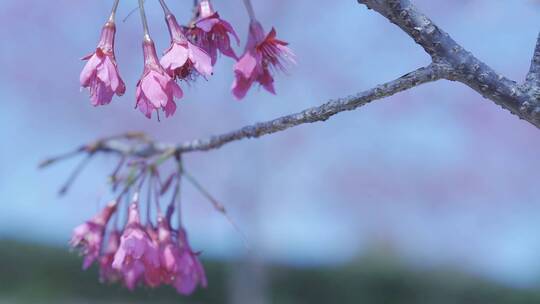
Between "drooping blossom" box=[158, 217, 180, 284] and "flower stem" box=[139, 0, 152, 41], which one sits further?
"drooping blossom" box=[158, 217, 180, 284]

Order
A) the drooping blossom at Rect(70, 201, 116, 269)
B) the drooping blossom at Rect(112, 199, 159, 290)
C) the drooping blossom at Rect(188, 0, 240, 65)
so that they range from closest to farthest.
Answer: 1. the drooping blossom at Rect(188, 0, 240, 65)
2. the drooping blossom at Rect(112, 199, 159, 290)
3. the drooping blossom at Rect(70, 201, 116, 269)

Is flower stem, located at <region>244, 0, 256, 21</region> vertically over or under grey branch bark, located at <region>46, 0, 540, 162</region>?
over

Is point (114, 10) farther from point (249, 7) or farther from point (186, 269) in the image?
point (186, 269)

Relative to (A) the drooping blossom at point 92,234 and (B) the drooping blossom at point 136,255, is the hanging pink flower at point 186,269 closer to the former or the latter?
(B) the drooping blossom at point 136,255

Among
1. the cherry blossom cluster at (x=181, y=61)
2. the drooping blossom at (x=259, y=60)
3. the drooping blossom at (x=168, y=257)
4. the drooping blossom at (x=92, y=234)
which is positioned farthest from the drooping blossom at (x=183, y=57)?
the drooping blossom at (x=92, y=234)

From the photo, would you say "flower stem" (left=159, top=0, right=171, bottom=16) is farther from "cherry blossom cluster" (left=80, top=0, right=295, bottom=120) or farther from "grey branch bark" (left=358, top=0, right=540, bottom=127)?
"grey branch bark" (left=358, top=0, right=540, bottom=127)

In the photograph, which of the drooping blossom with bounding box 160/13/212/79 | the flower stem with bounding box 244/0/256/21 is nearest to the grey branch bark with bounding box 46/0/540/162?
the drooping blossom with bounding box 160/13/212/79

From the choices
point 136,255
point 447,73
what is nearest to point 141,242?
point 136,255

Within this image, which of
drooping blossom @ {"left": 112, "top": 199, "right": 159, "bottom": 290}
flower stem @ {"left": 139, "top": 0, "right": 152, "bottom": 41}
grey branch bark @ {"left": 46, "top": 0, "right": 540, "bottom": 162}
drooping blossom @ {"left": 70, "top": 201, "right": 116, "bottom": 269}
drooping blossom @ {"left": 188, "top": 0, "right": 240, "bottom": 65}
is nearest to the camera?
grey branch bark @ {"left": 46, "top": 0, "right": 540, "bottom": 162}
